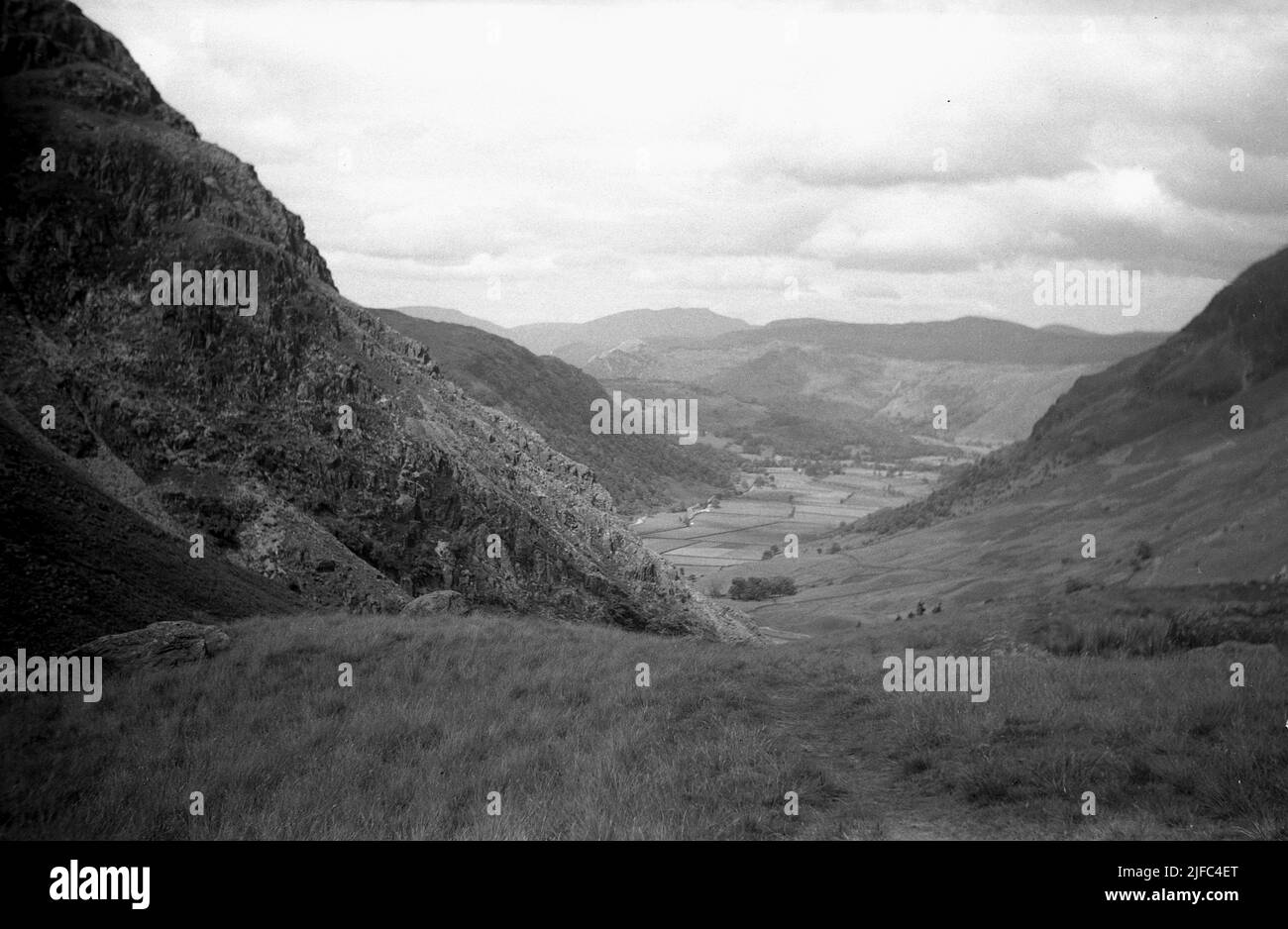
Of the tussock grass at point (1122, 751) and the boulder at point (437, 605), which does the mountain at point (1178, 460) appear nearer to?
the tussock grass at point (1122, 751)

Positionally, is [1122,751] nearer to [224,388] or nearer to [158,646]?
[158,646]

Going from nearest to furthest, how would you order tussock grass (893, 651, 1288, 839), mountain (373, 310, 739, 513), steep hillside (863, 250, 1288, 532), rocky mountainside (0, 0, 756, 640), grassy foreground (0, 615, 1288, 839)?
tussock grass (893, 651, 1288, 839) < grassy foreground (0, 615, 1288, 839) < rocky mountainside (0, 0, 756, 640) < steep hillside (863, 250, 1288, 532) < mountain (373, 310, 739, 513)

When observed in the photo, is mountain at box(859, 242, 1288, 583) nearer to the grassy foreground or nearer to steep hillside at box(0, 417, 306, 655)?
the grassy foreground

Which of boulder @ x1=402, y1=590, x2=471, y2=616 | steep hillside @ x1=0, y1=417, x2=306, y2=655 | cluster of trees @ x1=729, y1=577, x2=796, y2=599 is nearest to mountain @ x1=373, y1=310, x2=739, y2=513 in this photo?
cluster of trees @ x1=729, y1=577, x2=796, y2=599

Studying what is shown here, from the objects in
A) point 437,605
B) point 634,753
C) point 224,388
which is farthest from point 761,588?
point 634,753

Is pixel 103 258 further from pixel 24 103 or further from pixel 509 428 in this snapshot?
pixel 509 428

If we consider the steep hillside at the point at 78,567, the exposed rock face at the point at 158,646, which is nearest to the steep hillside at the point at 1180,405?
the steep hillside at the point at 78,567
